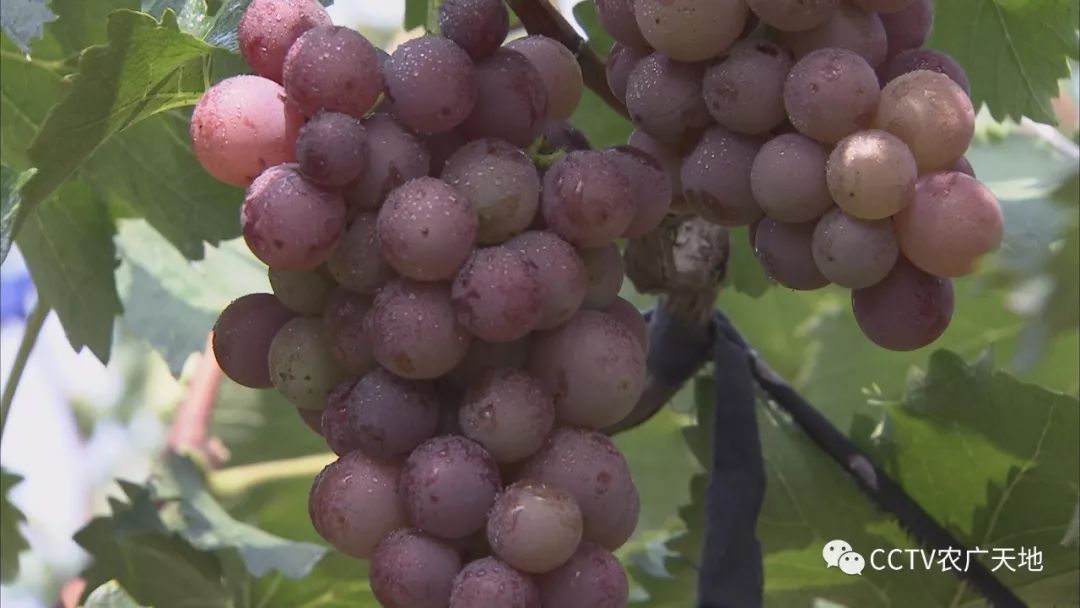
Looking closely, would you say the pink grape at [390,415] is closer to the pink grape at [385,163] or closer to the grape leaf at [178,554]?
the pink grape at [385,163]

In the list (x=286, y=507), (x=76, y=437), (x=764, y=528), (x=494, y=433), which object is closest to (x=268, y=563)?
(x=286, y=507)

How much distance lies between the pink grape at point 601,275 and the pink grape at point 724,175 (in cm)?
4

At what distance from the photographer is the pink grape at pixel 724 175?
0.45 meters

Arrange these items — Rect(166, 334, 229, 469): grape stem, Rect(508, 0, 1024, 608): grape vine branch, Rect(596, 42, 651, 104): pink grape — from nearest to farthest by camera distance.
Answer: Rect(596, 42, 651, 104): pink grape, Rect(508, 0, 1024, 608): grape vine branch, Rect(166, 334, 229, 469): grape stem

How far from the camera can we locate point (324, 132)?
0.39 m

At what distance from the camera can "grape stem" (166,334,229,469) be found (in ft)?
3.32

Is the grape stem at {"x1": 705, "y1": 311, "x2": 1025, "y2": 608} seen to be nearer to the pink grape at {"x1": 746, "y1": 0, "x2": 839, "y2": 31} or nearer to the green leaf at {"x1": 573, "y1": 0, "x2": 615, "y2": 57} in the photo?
the green leaf at {"x1": 573, "y1": 0, "x2": 615, "y2": 57}

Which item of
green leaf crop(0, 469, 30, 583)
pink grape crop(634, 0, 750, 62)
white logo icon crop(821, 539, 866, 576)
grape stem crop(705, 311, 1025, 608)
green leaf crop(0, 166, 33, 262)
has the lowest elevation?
green leaf crop(0, 469, 30, 583)

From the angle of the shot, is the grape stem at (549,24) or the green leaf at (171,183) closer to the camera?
the grape stem at (549,24)

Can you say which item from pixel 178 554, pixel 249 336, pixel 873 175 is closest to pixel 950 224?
pixel 873 175

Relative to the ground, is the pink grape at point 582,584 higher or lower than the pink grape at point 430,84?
lower

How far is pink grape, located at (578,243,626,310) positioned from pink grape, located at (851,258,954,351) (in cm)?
9

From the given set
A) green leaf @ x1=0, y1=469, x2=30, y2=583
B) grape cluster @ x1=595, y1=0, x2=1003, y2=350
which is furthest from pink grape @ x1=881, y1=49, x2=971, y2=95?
green leaf @ x1=0, y1=469, x2=30, y2=583

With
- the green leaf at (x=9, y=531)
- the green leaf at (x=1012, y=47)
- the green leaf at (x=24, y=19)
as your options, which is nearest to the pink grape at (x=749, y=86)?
the green leaf at (x=1012, y=47)
